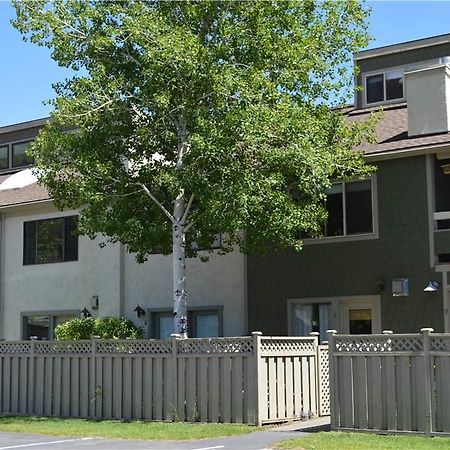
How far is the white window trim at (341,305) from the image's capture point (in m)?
Result: 20.5

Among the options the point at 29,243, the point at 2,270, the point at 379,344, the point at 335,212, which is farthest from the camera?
the point at 2,270

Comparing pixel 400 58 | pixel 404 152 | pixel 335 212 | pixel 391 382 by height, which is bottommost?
pixel 391 382

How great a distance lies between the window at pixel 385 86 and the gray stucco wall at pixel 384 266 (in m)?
6.49

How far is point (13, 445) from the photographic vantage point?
14594 millimetres

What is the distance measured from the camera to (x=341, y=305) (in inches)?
835

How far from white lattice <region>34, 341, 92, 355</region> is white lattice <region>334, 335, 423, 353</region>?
19.9 ft

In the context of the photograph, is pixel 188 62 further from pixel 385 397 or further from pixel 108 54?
pixel 385 397

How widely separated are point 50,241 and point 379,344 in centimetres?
1452

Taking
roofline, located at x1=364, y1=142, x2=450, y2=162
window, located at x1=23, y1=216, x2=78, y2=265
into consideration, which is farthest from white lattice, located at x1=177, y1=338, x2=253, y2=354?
window, located at x1=23, y1=216, x2=78, y2=265

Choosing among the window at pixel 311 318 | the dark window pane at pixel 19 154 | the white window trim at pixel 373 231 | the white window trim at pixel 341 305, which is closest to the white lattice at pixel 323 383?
the white window trim at pixel 341 305

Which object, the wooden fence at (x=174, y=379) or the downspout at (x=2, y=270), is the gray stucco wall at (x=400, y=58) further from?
the wooden fence at (x=174, y=379)

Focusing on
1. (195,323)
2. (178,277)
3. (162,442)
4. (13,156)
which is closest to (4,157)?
(13,156)

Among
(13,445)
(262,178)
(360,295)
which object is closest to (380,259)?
(360,295)

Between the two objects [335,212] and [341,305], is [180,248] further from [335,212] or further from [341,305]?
[341,305]
